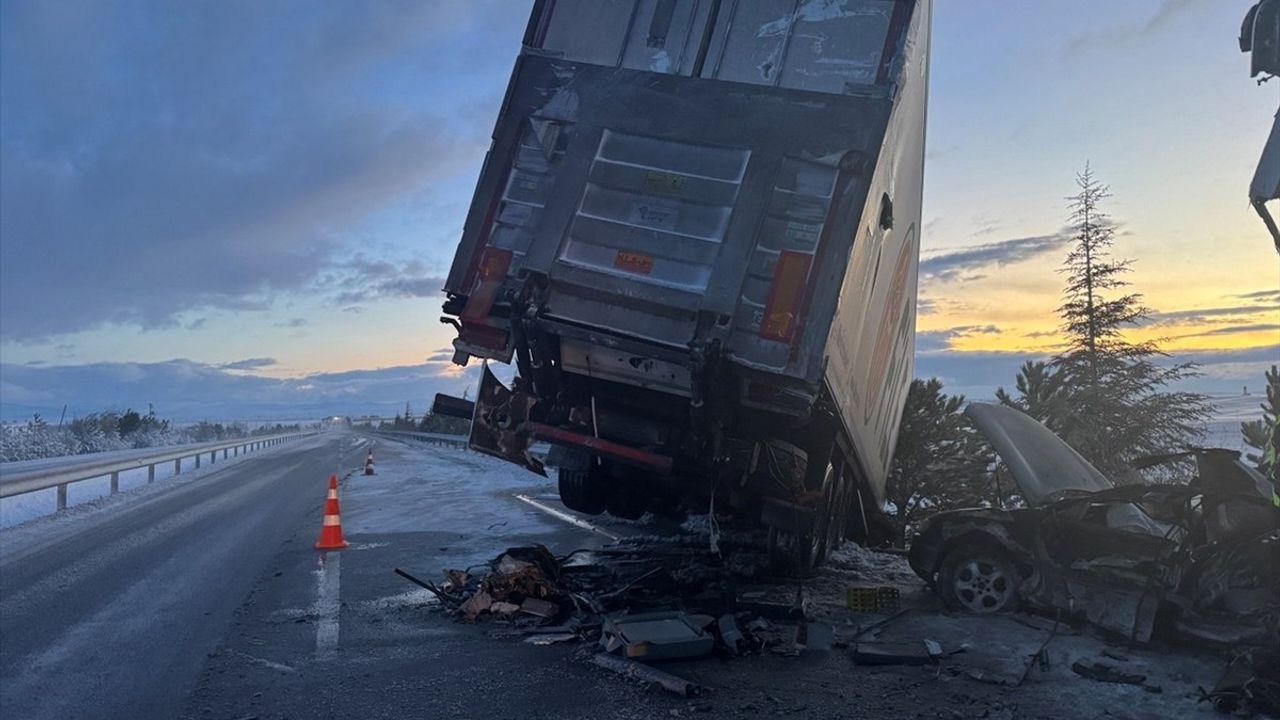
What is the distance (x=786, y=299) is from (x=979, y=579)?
2.86 metres

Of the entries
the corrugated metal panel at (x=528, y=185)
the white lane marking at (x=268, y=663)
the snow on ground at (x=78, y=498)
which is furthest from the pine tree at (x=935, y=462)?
the snow on ground at (x=78, y=498)

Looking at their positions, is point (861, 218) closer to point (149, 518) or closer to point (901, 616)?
point (901, 616)

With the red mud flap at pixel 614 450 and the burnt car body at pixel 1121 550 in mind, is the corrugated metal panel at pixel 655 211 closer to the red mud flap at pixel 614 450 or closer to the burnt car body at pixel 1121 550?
the red mud flap at pixel 614 450

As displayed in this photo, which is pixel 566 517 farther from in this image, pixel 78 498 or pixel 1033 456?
pixel 78 498

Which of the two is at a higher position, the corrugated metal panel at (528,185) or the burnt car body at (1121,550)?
the corrugated metal panel at (528,185)

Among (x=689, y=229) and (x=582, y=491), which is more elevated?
(x=689, y=229)

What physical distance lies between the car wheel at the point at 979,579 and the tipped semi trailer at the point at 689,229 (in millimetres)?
1293

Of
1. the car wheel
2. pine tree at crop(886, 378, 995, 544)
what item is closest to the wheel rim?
the car wheel

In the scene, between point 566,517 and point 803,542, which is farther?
point 566,517

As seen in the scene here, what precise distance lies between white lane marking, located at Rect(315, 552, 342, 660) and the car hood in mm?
5072

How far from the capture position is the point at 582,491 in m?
8.44

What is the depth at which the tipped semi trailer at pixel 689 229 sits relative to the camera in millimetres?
5035

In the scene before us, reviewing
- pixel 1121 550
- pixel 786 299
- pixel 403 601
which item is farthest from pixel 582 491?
pixel 1121 550

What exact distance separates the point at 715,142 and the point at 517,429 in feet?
7.96
